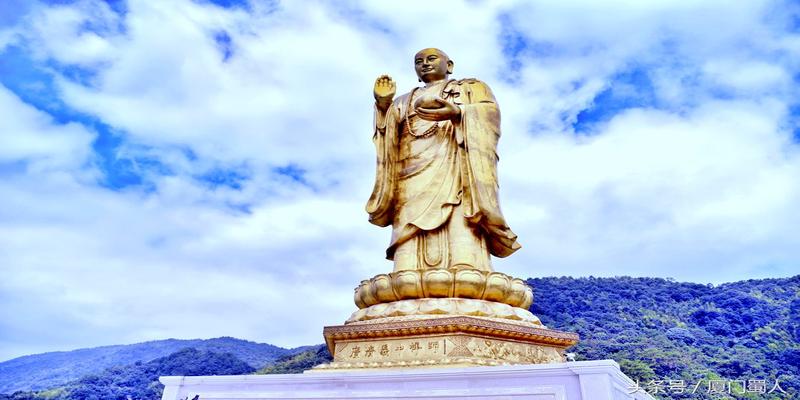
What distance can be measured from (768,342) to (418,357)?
23.9 metres

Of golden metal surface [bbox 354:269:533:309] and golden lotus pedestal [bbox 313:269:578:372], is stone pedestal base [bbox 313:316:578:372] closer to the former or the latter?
golden lotus pedestal [bbox 313:269:578:372]

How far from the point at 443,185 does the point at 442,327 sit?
179 cm

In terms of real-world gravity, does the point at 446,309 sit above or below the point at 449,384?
above

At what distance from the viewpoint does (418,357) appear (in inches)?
172

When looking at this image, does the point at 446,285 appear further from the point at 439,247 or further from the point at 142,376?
the point at 142,376

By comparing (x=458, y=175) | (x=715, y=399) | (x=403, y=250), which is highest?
(x=458, y=175)

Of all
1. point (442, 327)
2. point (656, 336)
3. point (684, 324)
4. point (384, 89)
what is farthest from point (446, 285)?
point (684, 324)

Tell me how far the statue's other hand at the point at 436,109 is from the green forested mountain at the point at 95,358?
28835 millimetres

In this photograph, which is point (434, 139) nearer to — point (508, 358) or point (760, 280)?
point (508, 358)

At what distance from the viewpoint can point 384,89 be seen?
612 cm

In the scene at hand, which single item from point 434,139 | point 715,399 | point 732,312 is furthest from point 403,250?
point 732,312

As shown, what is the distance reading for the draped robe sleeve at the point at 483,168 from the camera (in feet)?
18.1

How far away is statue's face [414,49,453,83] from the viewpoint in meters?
6.67

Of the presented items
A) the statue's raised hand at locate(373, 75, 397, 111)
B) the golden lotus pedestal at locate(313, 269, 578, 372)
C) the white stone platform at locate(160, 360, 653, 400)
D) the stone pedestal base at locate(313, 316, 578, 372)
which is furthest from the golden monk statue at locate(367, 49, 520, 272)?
the white stone platform at locate(160, 360, 653, 400)
